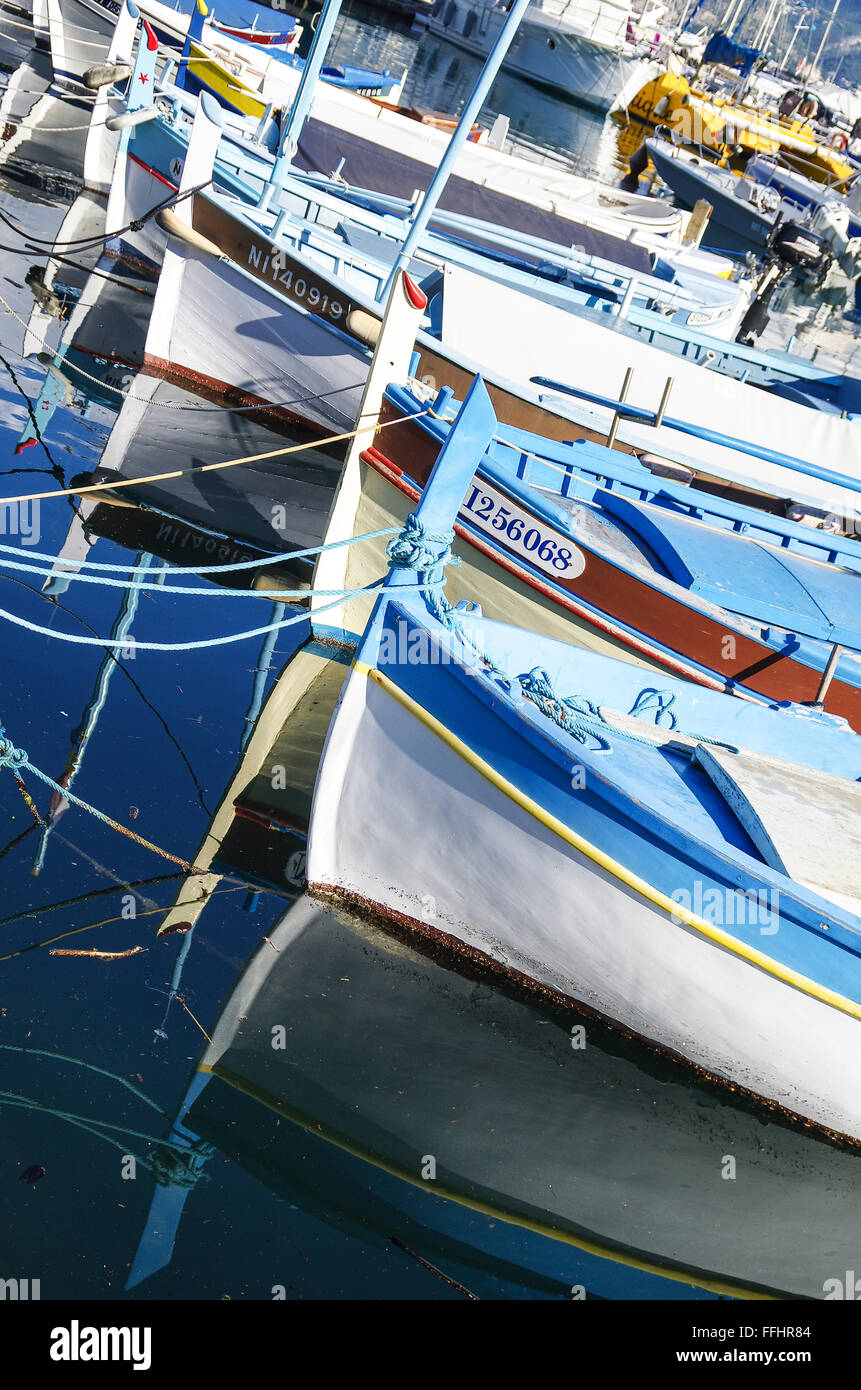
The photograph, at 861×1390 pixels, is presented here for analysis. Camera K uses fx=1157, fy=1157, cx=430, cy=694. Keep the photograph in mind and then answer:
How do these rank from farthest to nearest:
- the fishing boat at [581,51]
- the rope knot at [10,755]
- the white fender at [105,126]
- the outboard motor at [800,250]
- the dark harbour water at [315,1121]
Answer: the fishing boat at [581,51] < the outboard motor at [800,250] < the white fender at [105,126] < the rope knot at [10,755] < the dark harbour water at [315,1121]

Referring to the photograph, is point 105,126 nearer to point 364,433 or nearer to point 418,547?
point 364,433

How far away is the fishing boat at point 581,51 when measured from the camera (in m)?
54.0

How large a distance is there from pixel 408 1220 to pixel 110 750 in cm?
365

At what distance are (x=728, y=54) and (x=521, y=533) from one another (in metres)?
67.7

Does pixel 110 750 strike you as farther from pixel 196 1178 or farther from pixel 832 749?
pixel 832 749

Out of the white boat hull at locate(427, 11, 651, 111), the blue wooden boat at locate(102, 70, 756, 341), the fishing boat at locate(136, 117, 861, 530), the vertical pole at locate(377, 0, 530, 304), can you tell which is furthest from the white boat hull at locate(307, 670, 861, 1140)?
the white boat hull at locate(427, 11, 651, 111)

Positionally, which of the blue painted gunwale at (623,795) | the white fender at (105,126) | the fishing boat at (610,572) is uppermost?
the white fender at (105,126)

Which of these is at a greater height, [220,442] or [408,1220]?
[220,442]

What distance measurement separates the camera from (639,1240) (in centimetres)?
600

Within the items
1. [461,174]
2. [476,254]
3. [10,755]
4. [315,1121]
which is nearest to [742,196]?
[461,174]

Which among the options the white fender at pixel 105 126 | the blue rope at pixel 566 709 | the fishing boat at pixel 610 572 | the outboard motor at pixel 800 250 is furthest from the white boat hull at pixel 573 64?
the blue rope at pixel 566 709

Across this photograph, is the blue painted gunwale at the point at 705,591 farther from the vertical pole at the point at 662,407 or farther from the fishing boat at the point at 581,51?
the fishing boat at the point at 581,51

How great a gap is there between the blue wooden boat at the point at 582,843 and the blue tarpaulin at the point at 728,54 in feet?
224

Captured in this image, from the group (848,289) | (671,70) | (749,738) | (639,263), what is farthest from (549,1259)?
(671,70)
